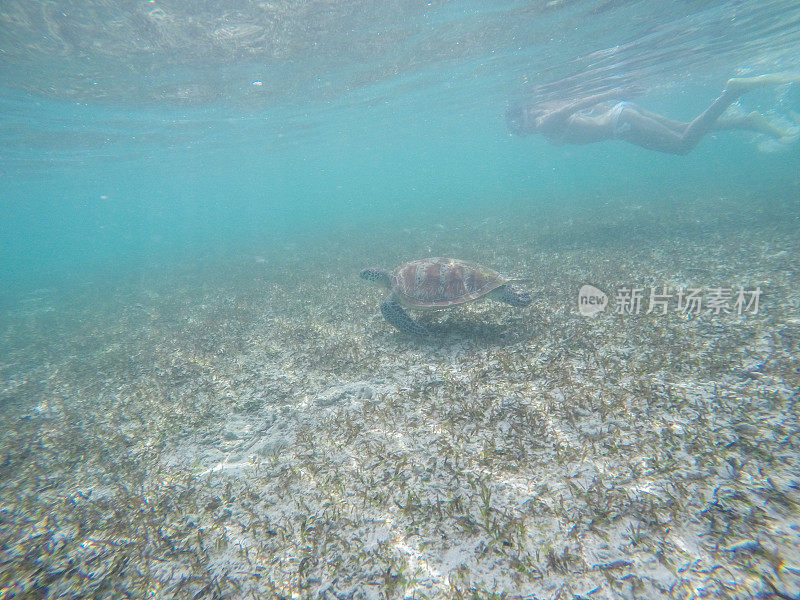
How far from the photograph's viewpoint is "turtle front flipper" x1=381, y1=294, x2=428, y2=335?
7320 millimetres

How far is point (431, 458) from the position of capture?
13.9ft

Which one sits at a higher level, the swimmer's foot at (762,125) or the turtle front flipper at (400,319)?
the swimmer's foot at (762,125)

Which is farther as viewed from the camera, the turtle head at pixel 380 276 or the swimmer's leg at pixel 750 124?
the swimmer's leg at pixel 750 124

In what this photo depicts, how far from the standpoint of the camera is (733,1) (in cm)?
1786

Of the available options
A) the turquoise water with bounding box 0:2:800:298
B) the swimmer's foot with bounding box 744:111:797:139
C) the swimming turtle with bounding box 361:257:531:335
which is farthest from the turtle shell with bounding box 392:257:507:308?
the swimmer's foot with bounding box 744:111:797:139

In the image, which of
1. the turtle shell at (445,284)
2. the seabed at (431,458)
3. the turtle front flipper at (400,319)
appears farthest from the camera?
the turtle front flipper at (400,319)

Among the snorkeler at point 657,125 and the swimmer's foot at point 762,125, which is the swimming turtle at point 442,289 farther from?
the swimmer's foot at point 762,125

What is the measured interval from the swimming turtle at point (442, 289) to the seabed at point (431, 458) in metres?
0.62

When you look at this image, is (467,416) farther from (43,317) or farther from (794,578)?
(43,317)

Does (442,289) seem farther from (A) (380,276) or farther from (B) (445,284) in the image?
(A) (380,276)

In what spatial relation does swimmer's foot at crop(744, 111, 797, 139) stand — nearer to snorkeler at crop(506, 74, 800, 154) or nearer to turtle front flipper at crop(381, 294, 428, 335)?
snorkeler at crop(506, 74, 800, 154)

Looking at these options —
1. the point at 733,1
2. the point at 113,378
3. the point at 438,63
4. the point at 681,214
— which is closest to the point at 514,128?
the point at 438,63

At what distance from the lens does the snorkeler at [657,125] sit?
17.4m

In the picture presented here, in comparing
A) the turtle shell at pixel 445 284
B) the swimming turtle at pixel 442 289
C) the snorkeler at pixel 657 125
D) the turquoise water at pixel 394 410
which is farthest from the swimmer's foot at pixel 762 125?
the turtle shell at pixel 445 284
